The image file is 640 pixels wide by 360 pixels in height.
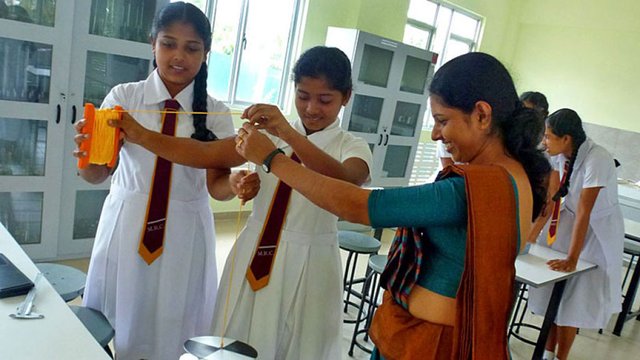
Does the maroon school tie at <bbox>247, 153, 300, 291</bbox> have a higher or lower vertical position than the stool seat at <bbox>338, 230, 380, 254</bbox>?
higher

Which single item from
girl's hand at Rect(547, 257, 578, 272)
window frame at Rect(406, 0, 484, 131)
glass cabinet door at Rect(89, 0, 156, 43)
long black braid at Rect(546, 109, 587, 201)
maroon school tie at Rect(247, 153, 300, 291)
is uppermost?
window frame at Rect(406, 0, 484, 131)

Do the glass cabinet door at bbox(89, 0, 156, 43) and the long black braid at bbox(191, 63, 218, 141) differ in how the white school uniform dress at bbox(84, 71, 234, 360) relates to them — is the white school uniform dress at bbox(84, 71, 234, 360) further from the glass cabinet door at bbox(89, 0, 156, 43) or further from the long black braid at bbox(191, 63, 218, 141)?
the glass cabinet door at bbox(89, 0, 156, 43)

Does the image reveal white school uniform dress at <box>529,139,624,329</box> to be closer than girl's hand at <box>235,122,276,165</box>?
No

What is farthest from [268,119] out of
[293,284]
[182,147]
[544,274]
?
[544,274]

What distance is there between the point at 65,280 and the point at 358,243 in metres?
1.72

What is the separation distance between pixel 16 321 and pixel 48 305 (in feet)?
0.34

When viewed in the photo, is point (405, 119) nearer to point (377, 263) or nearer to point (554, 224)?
point (554, 224)

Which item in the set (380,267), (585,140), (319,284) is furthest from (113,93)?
(585,140)

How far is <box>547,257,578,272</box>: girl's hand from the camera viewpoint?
2652 mm

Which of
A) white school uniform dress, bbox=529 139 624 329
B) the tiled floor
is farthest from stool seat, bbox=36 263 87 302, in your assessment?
white school uniform dress, bbox=529 139 624 329

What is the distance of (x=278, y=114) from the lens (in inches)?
52.9

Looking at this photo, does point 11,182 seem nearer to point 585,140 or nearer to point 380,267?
point 380,267

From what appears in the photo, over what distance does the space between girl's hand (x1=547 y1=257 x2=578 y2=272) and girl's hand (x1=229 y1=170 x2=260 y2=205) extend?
199 cm

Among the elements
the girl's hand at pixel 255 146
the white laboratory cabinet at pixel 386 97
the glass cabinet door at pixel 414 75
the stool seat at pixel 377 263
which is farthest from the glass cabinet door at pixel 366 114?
the girl's hand at pixel 255 146
